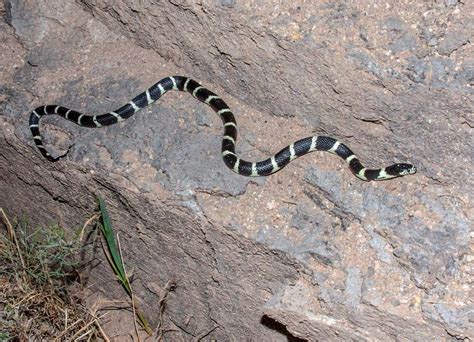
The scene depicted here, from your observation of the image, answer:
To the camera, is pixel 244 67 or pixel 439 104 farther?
pixel 244 67

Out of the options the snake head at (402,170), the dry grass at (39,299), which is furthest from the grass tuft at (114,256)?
the snake head at (402,170)

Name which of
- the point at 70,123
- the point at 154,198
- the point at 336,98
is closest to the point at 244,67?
the point at 336,98

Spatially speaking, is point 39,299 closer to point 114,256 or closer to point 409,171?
point 114,256

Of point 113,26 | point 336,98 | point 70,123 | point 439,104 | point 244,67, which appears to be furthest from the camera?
point 113,26

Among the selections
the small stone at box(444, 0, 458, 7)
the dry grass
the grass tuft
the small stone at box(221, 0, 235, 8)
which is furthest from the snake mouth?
the dry grass

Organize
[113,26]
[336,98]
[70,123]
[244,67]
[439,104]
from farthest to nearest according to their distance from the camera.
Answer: [113,26], [70,123], [244,67], [336,98], [439,104]

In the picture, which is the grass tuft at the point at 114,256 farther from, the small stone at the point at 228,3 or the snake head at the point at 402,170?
the snake head at the point at 402,170

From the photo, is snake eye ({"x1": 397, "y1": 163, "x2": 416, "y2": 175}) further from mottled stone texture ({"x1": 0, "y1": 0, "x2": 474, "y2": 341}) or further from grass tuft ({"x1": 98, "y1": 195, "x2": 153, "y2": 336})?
grass tuft ({"x1": 98, "y1": 195, "x2": 153, "y2": 336})

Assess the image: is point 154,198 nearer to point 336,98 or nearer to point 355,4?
point 336,98
